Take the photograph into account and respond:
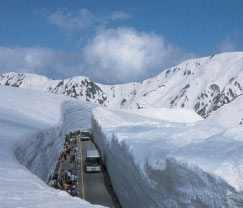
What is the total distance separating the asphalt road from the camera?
2397 cm

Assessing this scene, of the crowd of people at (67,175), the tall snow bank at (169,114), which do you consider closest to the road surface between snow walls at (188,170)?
the crowd of people at (67,175)

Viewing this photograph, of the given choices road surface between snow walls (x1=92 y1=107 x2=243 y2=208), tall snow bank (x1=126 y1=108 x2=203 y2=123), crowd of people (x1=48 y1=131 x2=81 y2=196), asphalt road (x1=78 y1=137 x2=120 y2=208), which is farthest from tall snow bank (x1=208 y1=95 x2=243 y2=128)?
road surface between snow walls (x1=92 y1=107 x2=243 y2=208)

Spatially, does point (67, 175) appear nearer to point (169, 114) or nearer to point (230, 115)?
point (169, 114)

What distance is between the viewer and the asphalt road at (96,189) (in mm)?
23969

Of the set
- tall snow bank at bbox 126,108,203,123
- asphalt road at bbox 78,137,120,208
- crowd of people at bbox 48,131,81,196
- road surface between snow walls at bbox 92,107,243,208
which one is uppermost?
tall snow bank at bbox 126,108,203,123

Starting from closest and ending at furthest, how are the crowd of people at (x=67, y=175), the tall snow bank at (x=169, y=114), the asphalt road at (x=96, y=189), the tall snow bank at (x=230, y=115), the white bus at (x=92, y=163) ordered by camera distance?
1. the asphalt road at (x=96, y=189)
2. the crowd of people at (x=67, y=175)
3. the white bus at (x=92, y=163)
4. the tall snow bank at (x=169, y=114)
5. the tall snow bank at (x=230, y=115)

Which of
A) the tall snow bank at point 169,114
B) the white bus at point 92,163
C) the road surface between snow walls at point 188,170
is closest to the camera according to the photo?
the road surface between snow walls at point 188,170

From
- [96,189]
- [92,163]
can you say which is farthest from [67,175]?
[92,163]

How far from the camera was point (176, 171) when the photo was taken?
11719mm

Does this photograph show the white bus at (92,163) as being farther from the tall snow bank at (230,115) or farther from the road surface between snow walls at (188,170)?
the tall snow bank at (230,115)

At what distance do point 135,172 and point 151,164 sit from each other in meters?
3.53

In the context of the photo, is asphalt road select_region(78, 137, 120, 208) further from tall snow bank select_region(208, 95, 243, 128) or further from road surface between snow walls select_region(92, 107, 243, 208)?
tall snow bank select_region(208, 95, 243, 128)

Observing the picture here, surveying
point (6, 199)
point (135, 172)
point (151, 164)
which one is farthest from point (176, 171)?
point (6, 199)

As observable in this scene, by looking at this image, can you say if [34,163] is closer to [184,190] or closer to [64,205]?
[184,190]
